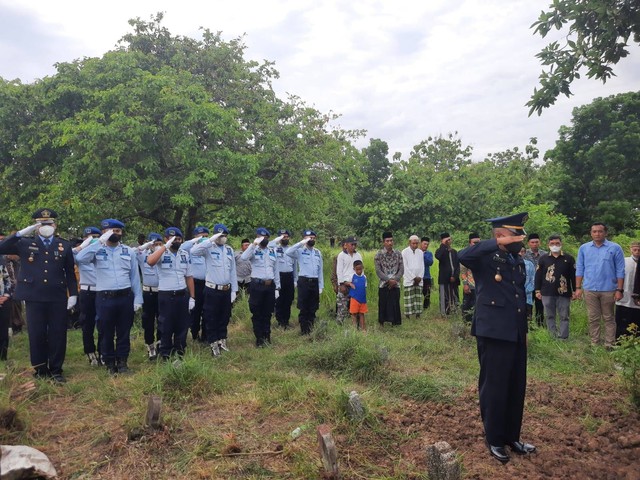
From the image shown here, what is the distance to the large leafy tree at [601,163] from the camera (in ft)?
47.7

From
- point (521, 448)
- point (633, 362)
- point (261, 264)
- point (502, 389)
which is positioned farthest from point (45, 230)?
point (633, 362)

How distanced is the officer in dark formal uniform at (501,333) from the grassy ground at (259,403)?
522 mm

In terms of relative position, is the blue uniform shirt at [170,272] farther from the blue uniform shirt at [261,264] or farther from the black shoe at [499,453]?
the black shoe at [499,453]

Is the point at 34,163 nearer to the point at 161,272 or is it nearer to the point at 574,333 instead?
the point at 161,272

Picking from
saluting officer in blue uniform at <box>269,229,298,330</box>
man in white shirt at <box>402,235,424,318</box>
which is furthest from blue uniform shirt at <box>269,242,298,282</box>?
man in white shirt at <box>402,235,424,318</box>

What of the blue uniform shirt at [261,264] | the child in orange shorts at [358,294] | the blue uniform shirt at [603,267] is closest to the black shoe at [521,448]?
the blue uniform shirt at [603,267]

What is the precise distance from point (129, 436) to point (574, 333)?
21.1ft

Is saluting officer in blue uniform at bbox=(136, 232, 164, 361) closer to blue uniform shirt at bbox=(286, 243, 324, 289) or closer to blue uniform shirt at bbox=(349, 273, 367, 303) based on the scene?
blue uniform shirt at bbox=(286, 243, 324, 289)

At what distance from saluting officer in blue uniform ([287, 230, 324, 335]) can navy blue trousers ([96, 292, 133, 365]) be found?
2.89 metres

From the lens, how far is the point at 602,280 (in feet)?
21.7

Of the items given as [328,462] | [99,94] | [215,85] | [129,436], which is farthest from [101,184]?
[328,462]

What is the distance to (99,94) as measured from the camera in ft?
31.0

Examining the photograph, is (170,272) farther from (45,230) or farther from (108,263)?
(45,230)

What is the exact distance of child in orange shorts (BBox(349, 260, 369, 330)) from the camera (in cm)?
805
